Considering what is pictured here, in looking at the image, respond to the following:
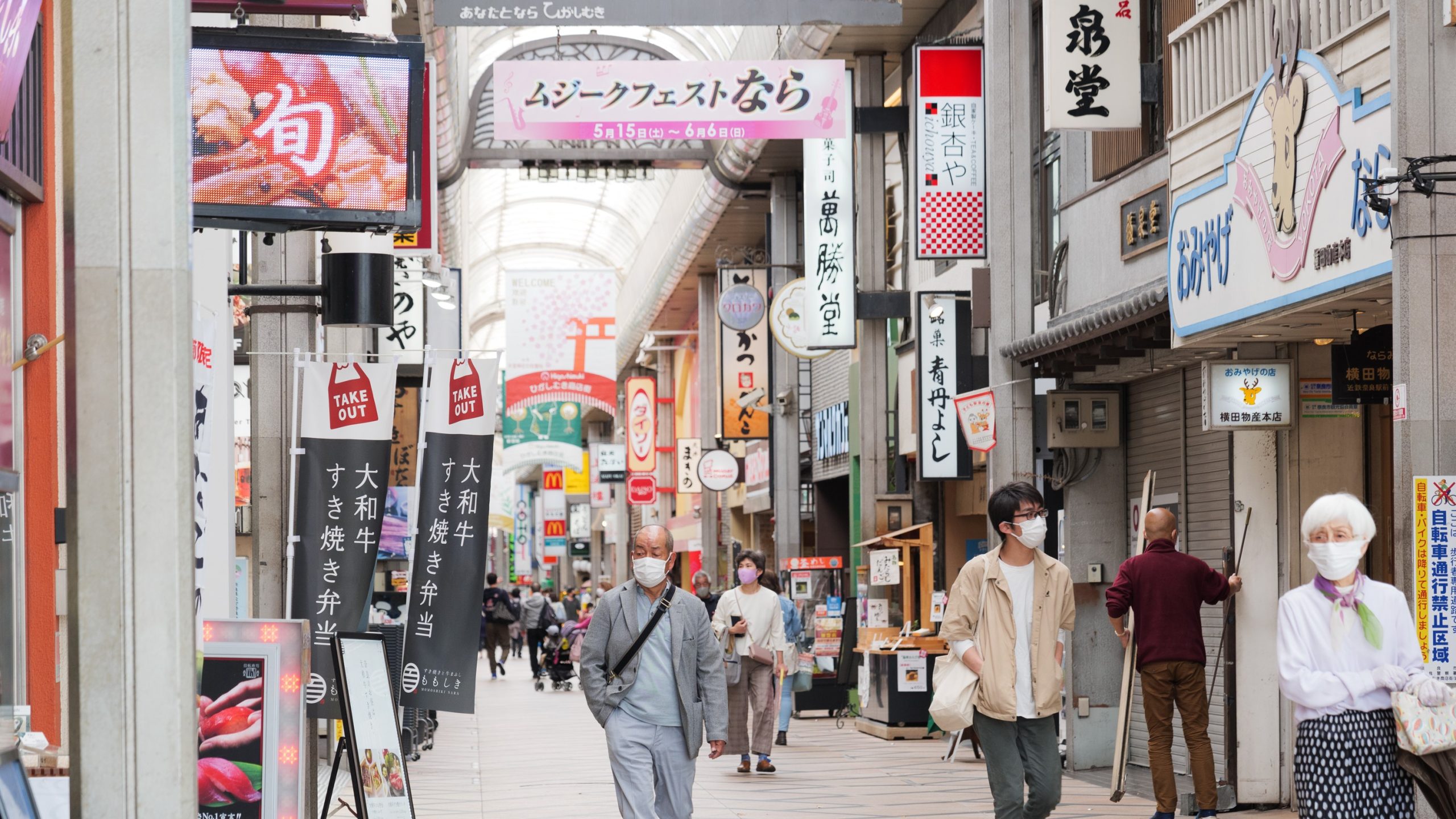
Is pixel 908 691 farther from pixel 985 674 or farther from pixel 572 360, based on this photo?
pixel 572 360

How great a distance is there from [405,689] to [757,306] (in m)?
16.4

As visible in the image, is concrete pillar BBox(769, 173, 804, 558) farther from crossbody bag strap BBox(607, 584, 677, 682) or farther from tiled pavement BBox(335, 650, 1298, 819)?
crossbody bag strap BBox(607, 584, 677, 682)

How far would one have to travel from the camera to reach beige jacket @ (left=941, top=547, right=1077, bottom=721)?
280 inches

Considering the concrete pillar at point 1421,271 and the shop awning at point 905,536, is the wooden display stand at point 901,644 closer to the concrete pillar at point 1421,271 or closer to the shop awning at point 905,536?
the shop awning at point 905,536

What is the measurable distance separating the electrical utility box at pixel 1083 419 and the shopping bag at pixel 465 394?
5.49 metres

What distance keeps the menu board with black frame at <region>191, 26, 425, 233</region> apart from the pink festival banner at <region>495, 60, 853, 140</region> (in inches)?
273

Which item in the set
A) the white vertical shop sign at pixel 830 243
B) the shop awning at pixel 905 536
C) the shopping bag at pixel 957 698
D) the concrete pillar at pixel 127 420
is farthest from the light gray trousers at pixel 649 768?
the white vertical shop sign at pixel 830 243

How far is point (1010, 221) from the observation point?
13.8 m

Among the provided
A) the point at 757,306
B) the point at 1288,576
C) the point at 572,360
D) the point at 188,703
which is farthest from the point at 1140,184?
the point at 572,360

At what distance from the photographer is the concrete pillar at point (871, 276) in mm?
19250

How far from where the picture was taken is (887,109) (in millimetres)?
19281

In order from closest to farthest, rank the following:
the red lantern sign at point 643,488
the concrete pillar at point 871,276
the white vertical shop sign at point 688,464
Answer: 1. the concrete pillar at point 871,276
2. the white vertical shop sign at point 688,464
3. the red lantern sign at point 643,488

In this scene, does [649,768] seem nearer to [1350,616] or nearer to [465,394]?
[465,394]

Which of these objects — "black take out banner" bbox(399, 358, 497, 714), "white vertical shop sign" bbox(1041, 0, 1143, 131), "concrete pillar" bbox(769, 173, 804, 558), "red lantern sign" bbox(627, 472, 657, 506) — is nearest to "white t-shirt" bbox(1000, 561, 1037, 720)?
"black take out banner" bbox(399, 358, 497, 714)
